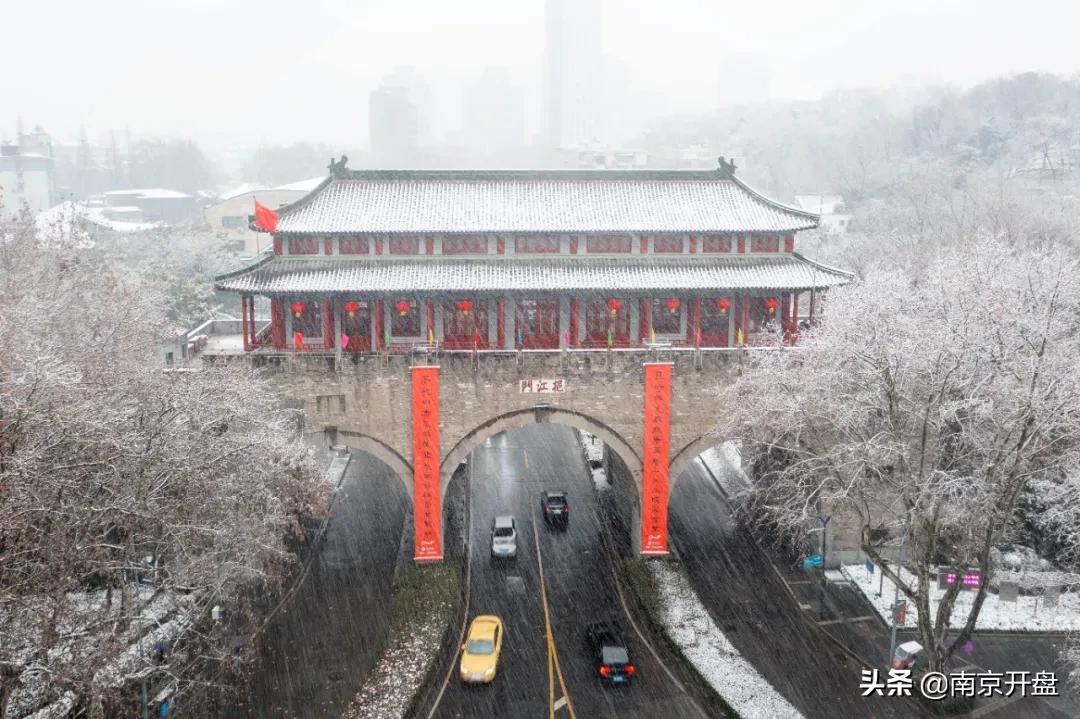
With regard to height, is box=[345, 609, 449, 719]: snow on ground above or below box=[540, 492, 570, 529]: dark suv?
below

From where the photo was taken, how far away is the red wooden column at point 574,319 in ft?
98.0

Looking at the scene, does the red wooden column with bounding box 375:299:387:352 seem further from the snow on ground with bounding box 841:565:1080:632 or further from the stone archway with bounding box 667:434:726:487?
the snow on ground with bounding box 841:565:1080:632

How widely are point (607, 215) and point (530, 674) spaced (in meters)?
15.7

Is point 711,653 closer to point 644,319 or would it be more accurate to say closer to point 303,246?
Answer: point 644,319

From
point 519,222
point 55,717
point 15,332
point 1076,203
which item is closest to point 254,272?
point 519,222

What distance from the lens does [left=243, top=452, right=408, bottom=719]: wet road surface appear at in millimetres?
20141

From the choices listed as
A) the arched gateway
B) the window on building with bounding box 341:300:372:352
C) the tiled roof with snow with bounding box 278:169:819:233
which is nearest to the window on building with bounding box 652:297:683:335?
the arched gateway

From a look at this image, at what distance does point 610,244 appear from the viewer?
29453 millimetres

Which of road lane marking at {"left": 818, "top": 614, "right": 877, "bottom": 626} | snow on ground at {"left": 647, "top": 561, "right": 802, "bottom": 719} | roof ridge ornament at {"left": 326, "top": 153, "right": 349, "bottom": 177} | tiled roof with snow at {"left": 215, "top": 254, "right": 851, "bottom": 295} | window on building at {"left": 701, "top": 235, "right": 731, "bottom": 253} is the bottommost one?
road lane marking at {"left": 818, "top": 614, "right": 877, "bottom": 626}

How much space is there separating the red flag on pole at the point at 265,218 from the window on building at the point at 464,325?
6.39m

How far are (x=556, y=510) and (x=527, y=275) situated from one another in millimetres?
8378

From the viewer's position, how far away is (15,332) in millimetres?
17469

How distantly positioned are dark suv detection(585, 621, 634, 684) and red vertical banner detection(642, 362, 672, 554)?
470 centimetres

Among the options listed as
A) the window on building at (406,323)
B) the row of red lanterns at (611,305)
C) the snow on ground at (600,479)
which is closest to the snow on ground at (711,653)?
the snow on ground at (600,479)
